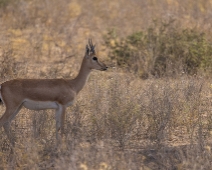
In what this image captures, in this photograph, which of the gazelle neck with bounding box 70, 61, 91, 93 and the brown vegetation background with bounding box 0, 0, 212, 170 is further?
the gazelle neck with bounding box 70, 61, 91, 93

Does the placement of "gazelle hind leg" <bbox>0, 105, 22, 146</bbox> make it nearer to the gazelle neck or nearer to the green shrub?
the gazelle neck

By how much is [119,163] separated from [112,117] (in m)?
1.46

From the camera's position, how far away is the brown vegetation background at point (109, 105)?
7.02m

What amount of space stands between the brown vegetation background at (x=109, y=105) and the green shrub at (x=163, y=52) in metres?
0.03

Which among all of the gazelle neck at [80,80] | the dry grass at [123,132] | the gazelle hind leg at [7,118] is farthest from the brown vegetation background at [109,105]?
the gazelle neck at [80,80]

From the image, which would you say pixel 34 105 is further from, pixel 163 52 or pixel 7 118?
pixel 163 52

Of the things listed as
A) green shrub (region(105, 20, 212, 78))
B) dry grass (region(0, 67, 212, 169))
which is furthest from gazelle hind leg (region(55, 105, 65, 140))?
green shrub (region(105, 20, 212, 78))

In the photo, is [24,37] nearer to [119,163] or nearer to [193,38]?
[193,38]

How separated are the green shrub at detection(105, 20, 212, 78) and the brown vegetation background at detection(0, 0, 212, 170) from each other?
3 cm

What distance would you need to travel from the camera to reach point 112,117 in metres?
Answer: 8.04

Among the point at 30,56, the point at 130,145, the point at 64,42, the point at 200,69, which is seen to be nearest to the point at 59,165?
the point at 130,145

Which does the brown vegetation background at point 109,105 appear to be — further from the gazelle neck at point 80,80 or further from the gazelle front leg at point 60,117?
the gazelle neck at point 80,80

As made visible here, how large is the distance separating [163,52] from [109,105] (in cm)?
396

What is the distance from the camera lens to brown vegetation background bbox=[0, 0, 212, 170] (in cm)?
702
